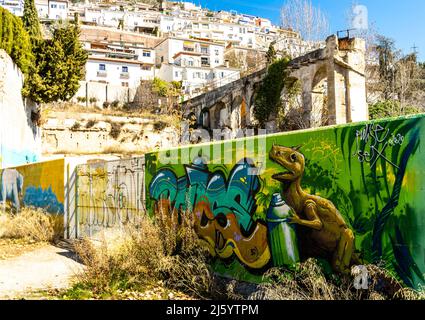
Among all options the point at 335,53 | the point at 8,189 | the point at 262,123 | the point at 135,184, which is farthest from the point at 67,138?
the point at 135,184

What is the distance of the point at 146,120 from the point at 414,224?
106 ft

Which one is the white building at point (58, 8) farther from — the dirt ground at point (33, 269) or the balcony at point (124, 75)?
the dirt ground at point (33, 269)

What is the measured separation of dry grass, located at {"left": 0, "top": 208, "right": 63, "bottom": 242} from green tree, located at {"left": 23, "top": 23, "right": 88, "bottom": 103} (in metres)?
9.38

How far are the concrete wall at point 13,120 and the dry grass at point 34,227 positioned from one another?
Answer: 5102 mm

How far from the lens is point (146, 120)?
3497 centimetres

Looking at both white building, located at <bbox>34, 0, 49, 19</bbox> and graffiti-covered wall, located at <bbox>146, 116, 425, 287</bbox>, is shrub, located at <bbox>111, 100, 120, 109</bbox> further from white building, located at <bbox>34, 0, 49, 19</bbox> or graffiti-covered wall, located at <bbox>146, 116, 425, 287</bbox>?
white building, located at <bbox>34, 0, 49, 19</bbox>

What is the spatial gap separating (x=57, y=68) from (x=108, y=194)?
534 inches

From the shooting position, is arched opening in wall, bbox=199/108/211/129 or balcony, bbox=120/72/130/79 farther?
balcony, bbox=120/72/130/79

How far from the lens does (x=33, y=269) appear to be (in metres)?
7.82

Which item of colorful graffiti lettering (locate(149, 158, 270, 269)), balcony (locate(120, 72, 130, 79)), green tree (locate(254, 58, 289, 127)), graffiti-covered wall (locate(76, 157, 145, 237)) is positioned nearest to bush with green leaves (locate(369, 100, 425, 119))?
green tree (locate(254, 58, 289, 127))

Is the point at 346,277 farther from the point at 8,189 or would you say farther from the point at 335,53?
the point at 335,53

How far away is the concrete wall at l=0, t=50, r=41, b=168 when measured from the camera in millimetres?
16078

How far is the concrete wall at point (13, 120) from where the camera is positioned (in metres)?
16.1

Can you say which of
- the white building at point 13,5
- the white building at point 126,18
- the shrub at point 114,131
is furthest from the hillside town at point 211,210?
the white building at point 126,18
